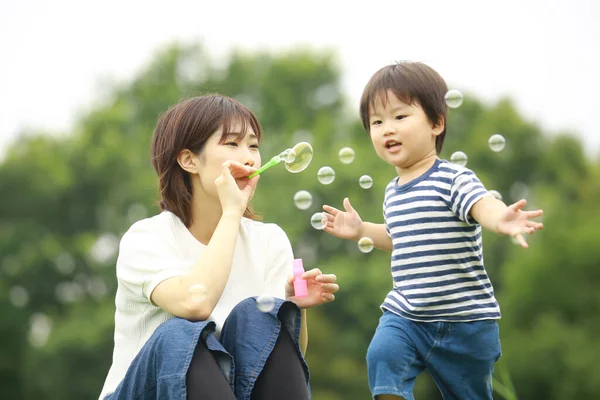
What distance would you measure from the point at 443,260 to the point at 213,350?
2.70 feet

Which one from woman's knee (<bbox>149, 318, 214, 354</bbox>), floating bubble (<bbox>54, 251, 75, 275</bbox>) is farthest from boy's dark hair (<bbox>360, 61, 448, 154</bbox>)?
floating bubble (<bbox>54, 251, 75, 275</bbox>)

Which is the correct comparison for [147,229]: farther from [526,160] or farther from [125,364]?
[526,160]

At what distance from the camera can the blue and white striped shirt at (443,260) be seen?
2.82 metres

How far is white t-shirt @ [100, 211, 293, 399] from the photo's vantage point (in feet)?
9.06

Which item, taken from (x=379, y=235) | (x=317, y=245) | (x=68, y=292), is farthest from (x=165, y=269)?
(x=68, y=292)

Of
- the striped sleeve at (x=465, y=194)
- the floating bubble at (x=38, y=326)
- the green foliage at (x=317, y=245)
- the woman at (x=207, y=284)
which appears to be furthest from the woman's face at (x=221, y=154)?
the floating bubble at (x=38, y=326)

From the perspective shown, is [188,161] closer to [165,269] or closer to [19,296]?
[165,269]

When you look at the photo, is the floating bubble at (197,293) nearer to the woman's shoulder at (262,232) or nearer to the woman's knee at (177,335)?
the woman's knee at (177,335)

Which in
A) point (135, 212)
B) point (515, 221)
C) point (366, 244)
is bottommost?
point (135, 212)

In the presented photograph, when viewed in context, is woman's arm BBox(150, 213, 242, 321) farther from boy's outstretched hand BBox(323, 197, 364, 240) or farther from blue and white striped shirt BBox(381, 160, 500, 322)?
blue and white striped shirt BBox(381, 160, 500, 322)

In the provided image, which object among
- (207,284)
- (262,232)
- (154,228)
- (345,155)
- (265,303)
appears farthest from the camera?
(345,155)

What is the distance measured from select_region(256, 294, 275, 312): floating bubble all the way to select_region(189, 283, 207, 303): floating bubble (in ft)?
0.55

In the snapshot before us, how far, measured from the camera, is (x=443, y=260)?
283 centimetres

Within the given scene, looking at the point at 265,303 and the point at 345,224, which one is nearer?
the point at 265,303
